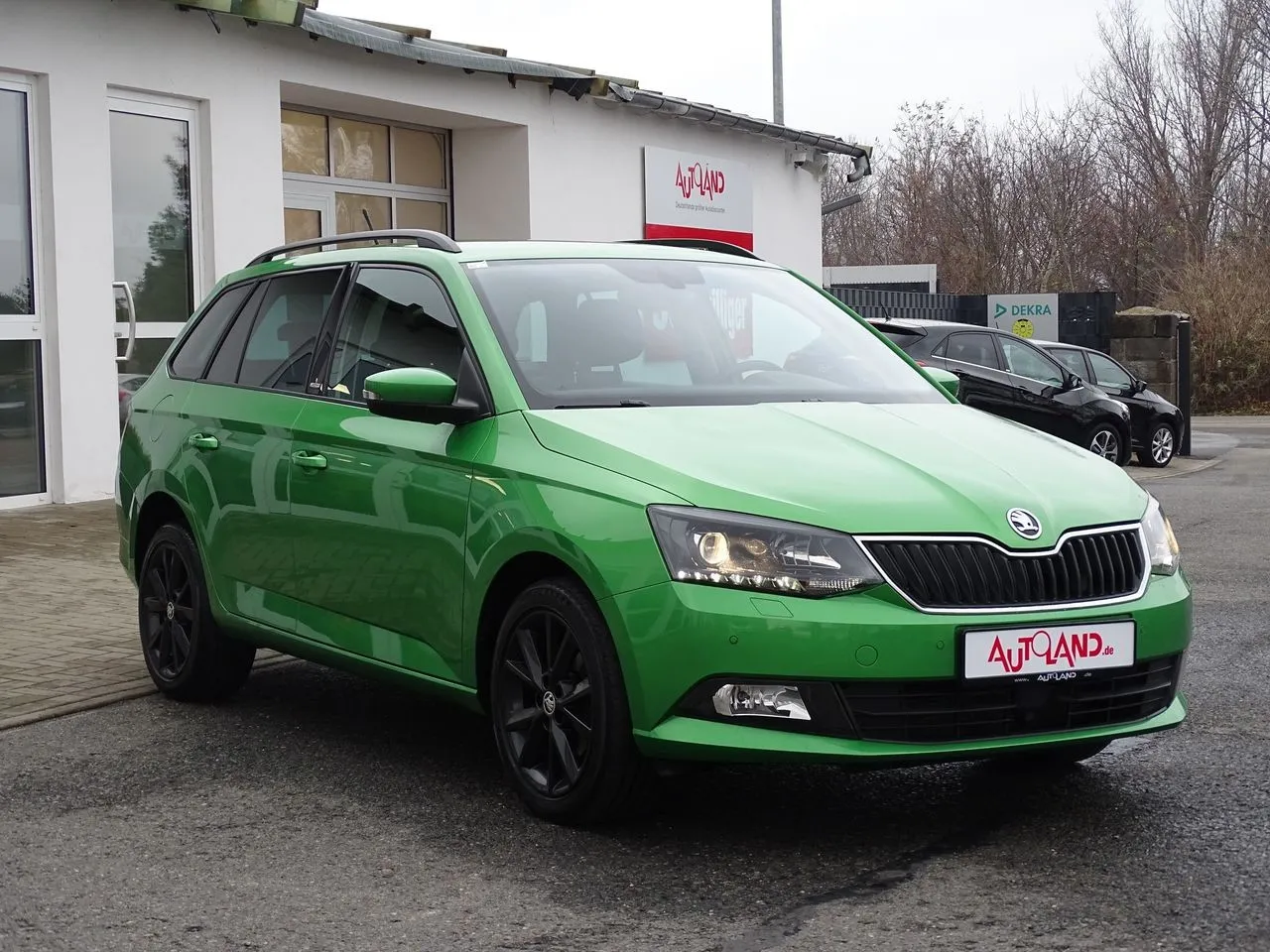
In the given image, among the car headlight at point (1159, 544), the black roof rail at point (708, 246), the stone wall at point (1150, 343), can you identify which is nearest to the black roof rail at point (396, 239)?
the black roof rail at point (708, 246)

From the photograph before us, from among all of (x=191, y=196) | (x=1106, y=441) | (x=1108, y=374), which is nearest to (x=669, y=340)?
(x=191, y=196)

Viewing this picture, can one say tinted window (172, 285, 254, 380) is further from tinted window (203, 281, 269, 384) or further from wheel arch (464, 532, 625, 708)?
wheel arch (464, 532, 625, 708)

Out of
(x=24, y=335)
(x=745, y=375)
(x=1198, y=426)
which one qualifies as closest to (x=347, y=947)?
(x=745, y=375)

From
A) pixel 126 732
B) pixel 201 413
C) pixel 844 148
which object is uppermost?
pixel 844 148

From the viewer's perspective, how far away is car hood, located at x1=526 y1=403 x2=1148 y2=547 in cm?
439

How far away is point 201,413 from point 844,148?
58.6 ft

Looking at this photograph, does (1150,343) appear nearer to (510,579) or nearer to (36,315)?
(36,315)

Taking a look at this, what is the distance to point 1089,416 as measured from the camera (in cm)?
1912

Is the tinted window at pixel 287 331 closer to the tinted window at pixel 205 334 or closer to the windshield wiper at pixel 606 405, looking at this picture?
the tinted window at pixel 205 334

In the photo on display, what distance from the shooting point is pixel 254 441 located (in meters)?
6.09

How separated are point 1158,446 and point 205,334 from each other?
1535cm

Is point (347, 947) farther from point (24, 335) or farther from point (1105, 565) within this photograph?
point (24, 335)

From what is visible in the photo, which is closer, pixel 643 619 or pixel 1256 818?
pixel 643 619

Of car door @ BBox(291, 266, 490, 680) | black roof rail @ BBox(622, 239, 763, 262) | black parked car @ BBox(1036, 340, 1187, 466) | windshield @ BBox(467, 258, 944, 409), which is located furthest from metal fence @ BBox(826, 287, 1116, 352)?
car door @ BBox(291, 266, 490, 680)
